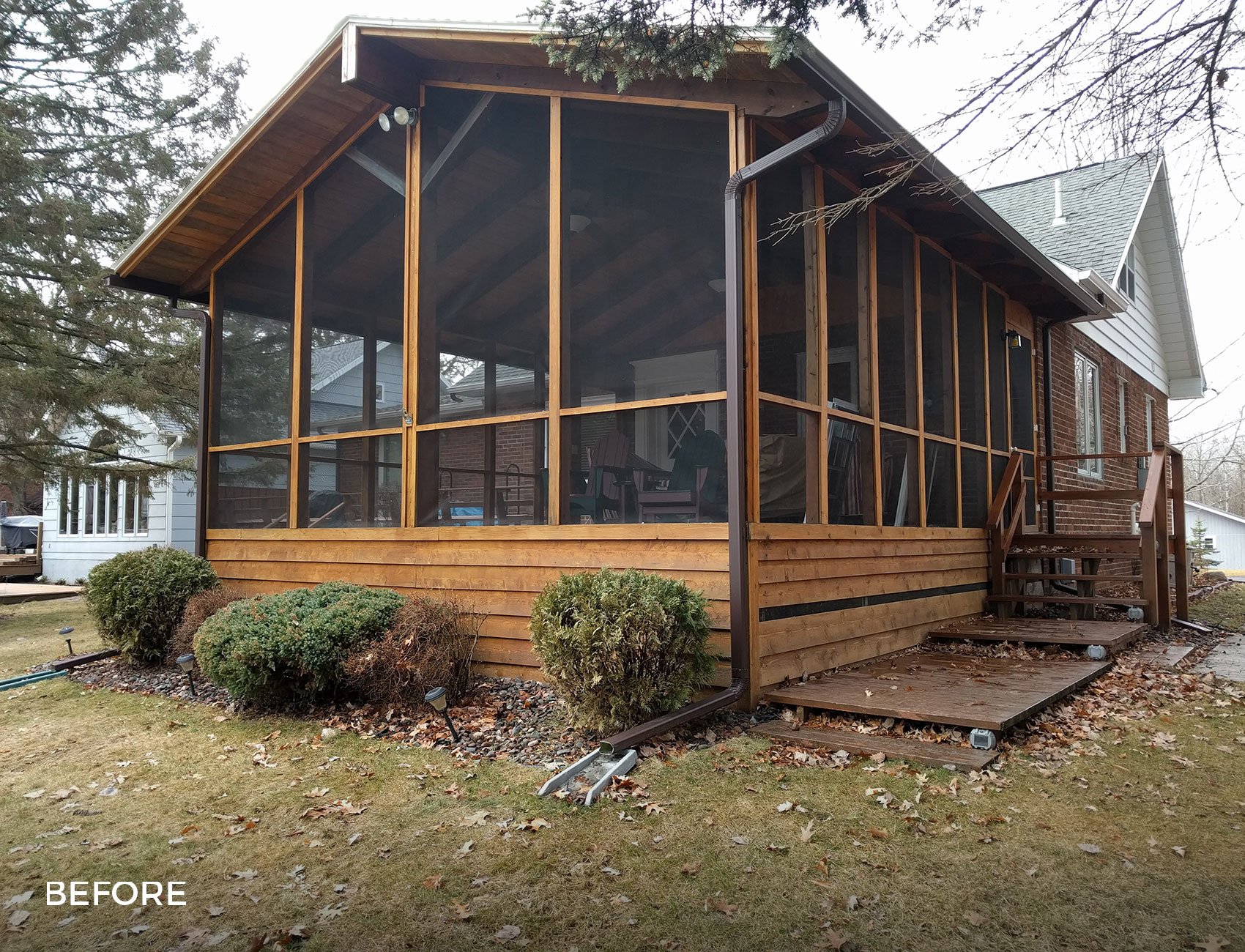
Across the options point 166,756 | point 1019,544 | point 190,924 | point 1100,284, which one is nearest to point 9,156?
point 166,756

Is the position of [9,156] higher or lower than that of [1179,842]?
higher

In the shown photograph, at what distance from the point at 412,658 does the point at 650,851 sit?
7.57ft

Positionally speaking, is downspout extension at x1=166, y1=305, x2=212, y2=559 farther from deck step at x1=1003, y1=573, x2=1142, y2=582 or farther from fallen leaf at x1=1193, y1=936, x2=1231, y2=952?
fallen leaf at x1=1193, y1=936, x2=1231, y2=952

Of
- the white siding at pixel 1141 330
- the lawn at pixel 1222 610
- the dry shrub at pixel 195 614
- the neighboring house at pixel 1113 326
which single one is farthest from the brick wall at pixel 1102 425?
the dry shrub at pixel 195 614

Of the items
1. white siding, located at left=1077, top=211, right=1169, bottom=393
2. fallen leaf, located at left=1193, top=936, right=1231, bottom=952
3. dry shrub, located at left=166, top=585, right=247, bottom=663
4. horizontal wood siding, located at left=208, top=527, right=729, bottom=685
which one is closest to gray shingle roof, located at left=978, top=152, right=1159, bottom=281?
white siding, located at left=1077, top=211, right=1169, bottom=393

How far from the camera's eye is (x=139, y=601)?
686cm

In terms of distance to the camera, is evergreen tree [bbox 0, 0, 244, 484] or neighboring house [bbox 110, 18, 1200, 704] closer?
neighboring house [bbox 110, 18, 1200, 704]

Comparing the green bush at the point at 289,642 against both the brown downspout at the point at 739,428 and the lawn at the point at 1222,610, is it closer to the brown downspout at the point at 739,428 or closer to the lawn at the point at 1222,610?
the brown downspout at the point at 739,428

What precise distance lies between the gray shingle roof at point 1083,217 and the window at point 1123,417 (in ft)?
7.77

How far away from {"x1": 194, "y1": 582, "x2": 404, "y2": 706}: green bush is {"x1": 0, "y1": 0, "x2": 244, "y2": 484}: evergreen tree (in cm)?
655

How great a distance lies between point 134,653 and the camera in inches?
276

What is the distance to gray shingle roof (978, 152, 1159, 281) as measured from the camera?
36.0 feet

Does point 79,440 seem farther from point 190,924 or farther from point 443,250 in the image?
point 190,924

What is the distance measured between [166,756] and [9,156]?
8470 mm
